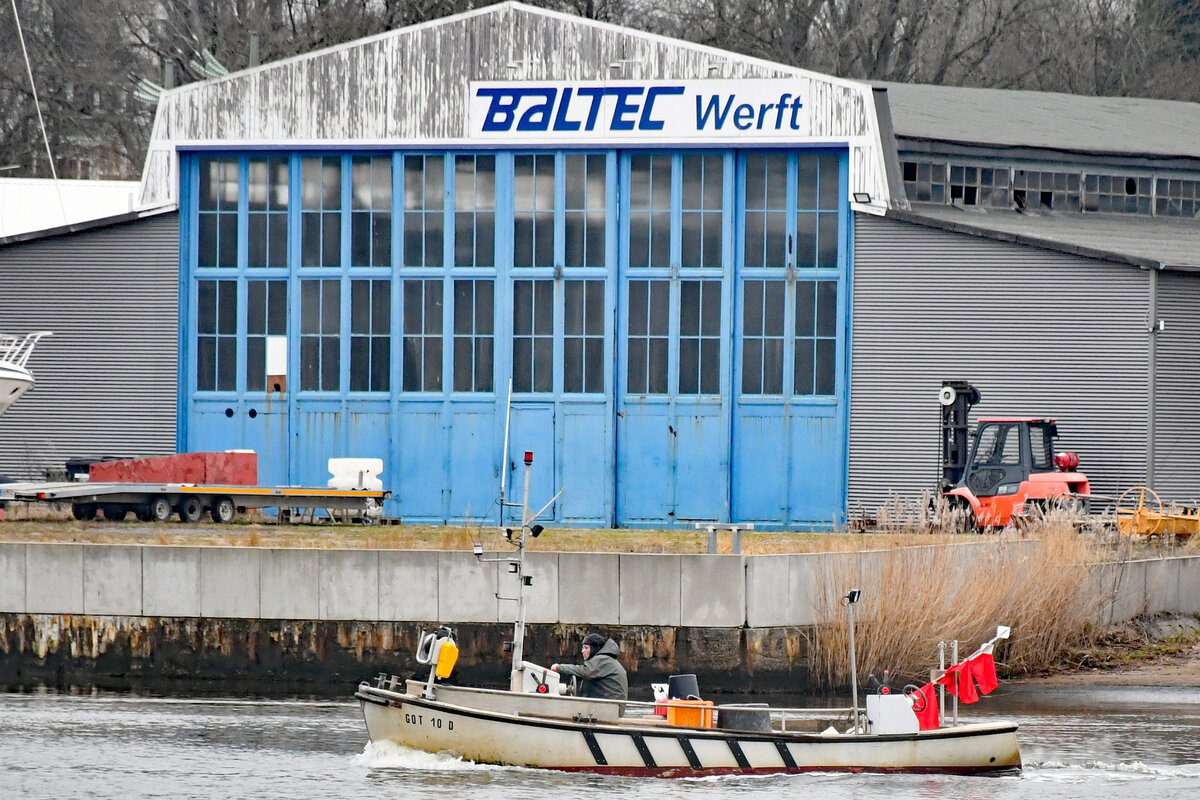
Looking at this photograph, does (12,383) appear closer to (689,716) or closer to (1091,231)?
(689,716)

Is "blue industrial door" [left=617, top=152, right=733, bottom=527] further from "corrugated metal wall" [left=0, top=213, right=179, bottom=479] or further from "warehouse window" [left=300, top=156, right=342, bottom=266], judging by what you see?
"corrugated metal wall" [left=0, top=213, right=179, bottom=479]

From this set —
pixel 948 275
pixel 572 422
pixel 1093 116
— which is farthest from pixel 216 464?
pixel 1093 116

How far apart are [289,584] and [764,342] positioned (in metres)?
12.7

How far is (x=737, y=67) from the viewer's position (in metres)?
36.9

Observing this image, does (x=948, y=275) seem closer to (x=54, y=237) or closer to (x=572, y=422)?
(x=572, y=422)

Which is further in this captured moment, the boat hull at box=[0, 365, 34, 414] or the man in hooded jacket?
the boat hull at box=[0, 365, 34, 414]

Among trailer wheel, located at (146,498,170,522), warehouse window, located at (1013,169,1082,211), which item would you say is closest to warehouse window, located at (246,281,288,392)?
trailer wheel, located at (146,498,170,522)

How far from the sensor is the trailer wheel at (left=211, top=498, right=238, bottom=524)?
35.0 m

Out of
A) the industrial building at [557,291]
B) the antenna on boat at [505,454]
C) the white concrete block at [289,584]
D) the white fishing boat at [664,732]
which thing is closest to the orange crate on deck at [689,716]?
the white fishing boat at [664,732]

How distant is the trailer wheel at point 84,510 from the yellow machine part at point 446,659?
14288 millimetres

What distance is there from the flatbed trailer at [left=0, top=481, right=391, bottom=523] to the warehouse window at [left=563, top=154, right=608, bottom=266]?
5.94 metres

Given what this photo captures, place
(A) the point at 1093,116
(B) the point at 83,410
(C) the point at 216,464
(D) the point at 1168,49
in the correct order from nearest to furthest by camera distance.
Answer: (C) the point at 216,464 → (B) the point at 83,410 → (A) the point at 1093,116 → (D) the point at 1168,49

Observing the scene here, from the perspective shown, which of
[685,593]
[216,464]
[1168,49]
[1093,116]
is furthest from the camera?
[1168,49]

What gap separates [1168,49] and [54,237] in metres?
38.8
